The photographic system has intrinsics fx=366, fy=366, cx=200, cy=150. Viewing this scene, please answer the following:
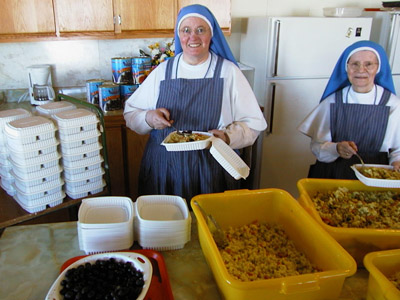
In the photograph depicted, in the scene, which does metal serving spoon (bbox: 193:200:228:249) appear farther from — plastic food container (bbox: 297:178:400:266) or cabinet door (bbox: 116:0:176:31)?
cabinet door (bbox: 116:0:176:31)

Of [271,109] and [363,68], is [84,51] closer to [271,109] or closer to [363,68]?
[271,109]

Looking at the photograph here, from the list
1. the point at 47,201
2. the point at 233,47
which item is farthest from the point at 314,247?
the point at 233,47

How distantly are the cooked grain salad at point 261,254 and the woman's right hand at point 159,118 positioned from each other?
0.68 metres

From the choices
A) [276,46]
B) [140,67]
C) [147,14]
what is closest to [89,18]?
[147,14]

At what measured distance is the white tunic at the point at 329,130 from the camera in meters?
1.97

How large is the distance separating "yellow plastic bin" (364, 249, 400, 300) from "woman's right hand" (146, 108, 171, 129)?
1093 millimetres

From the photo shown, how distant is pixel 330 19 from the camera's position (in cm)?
279

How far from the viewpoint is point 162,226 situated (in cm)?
121

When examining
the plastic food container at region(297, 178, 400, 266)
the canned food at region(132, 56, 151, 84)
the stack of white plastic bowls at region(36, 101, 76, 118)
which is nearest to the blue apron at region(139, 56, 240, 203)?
the stack of white plastic bowls at region(36, 101, 76, 118)

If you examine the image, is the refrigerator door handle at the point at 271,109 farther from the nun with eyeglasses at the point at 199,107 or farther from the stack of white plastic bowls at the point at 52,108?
the stack of white plastic bowls at the point at 52,108

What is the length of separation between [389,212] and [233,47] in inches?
94.0

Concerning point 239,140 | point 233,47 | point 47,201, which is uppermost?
point 233,47

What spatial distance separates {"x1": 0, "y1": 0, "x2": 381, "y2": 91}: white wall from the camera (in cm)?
300

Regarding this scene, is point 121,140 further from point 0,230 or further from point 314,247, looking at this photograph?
point 314,247
